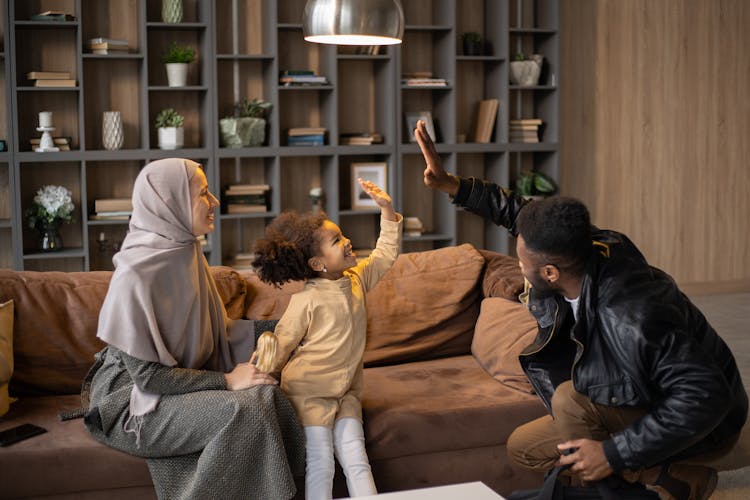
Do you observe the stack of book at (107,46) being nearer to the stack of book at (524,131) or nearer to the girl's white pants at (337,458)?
the stack of book at (524,131)

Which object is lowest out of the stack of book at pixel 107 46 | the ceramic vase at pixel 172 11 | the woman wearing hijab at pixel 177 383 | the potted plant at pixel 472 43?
the woman wearing hijab at pixel 177 383

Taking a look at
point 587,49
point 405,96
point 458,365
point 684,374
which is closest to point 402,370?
point 458,365

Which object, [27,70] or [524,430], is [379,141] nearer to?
[27,70]

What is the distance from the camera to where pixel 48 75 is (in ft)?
18.4

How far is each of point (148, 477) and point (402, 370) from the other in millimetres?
1031

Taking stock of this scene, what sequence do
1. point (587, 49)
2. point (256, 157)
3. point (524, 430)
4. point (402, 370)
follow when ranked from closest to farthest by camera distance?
point (524, 430) → point (402, 370) → point (256, 157) → point (587, 49)

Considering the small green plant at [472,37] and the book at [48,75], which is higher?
the small green plant at [472,37]

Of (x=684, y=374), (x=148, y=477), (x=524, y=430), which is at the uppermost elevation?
(x=684, y=374)

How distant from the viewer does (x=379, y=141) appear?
6.29 metres

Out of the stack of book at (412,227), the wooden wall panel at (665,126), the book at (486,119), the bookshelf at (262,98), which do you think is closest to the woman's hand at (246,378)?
the bookshelf at (262,98)

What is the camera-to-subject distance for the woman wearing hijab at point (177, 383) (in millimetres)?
2682

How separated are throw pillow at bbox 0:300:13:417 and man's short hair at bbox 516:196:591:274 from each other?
5.67 ft

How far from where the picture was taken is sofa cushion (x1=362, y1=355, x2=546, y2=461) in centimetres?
296

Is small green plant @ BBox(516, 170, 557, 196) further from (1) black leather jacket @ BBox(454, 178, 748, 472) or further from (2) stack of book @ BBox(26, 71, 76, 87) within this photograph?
(1) black leather jacket @ BBox(454, 178, 748, 472)
